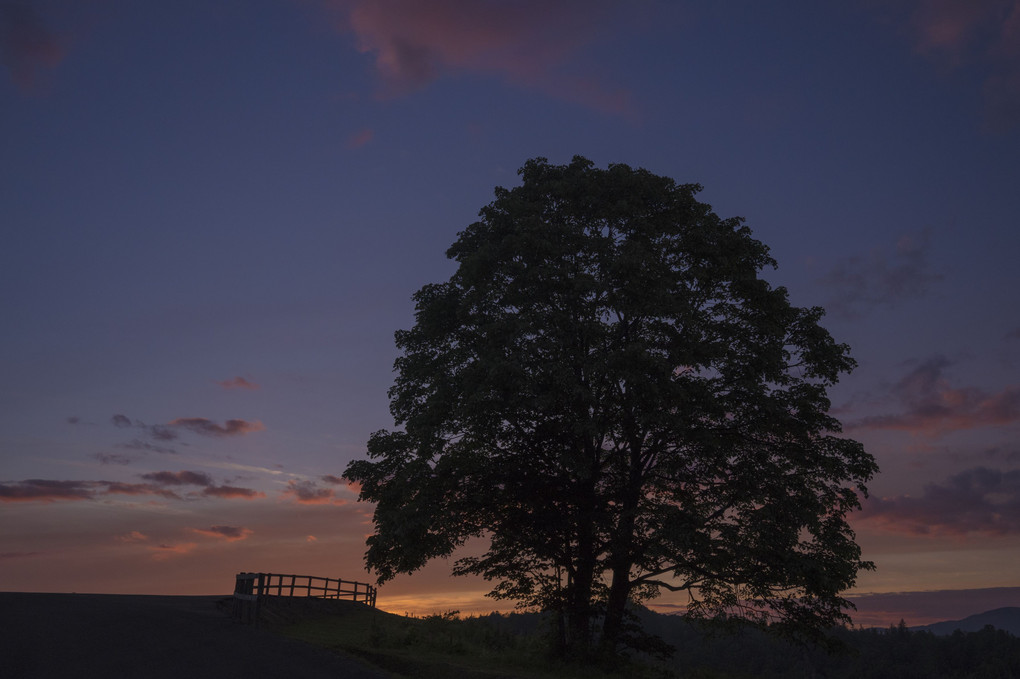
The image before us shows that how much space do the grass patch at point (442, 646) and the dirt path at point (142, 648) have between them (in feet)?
5.21

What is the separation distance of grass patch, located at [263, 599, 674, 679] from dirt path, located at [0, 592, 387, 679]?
5.21 ft

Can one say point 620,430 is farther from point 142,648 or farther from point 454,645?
point 142,648

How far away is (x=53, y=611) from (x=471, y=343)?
56.5 ft

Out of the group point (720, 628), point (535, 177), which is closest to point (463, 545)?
point (720, 628)

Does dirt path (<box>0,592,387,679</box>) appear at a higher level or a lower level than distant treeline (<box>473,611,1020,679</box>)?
higher

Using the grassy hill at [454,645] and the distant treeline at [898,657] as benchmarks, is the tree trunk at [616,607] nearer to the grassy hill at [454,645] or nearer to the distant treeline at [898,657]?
the grassy hill at [454,645]

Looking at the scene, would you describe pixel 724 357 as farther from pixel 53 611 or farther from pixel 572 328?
pixel 53 611

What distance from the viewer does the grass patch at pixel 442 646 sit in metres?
20.9

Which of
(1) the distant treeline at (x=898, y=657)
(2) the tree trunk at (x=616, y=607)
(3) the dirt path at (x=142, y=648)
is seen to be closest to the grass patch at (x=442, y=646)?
(2) the tree trunk at (x=616, y=607)

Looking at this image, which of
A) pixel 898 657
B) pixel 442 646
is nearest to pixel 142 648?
pixel 442 646

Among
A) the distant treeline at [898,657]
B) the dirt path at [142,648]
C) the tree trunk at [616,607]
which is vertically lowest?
the distant treeline at [898,657]

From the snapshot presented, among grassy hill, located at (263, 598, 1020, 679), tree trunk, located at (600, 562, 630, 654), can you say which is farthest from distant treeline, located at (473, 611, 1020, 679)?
tree trunk, located at (600, 562, 630, 654)

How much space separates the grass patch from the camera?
20.9 m

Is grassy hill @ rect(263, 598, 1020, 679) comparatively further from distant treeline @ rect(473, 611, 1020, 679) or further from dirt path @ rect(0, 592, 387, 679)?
distant treeline @ rect(473, 611, 1020, 679)
